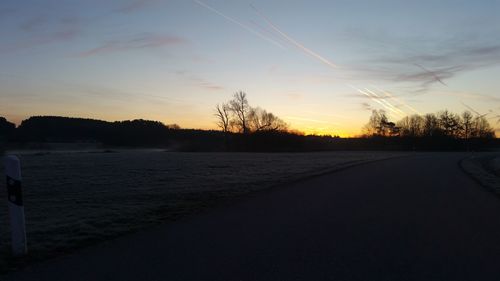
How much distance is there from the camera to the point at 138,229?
8.06m

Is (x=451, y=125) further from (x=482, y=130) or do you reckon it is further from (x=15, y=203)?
(x=15, y=203)

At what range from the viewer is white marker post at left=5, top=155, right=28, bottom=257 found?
5.90 meters

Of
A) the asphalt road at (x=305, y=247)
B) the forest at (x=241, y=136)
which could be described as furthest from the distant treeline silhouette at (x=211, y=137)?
the asphalt road at (x=305, y=247)

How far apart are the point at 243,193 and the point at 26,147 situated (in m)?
64.7

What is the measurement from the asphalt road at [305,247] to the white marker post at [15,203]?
591 millimetres

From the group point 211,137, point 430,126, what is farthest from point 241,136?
point 430,126

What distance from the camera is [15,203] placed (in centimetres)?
591

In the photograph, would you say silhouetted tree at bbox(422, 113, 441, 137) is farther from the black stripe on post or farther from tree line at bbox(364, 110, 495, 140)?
the black stripe on post

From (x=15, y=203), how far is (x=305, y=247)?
4009mm

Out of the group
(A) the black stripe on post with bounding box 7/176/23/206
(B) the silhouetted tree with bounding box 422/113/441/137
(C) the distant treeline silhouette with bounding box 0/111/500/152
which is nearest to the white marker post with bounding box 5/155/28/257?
(A) the black stripe on post with bounding box 7/176/23/206

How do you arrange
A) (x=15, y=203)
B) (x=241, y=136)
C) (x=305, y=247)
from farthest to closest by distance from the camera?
(x=241, y=136) → (x=305, y=247) → (x=15, y=203)

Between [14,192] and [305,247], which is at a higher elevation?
[14,192]

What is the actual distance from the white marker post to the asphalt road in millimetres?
591

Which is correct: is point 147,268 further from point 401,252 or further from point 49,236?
point 401,252
